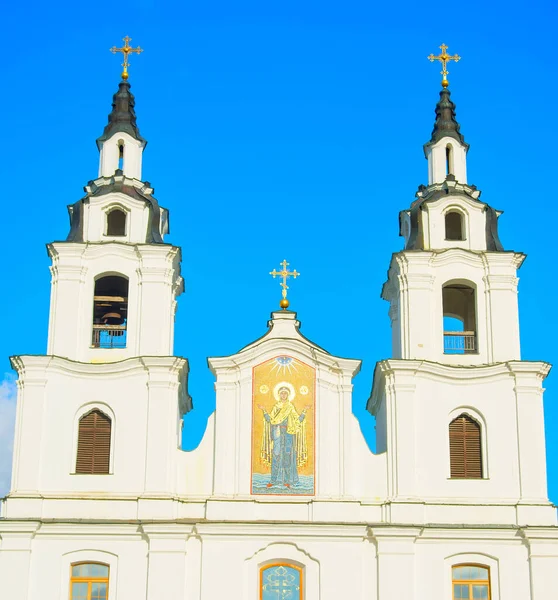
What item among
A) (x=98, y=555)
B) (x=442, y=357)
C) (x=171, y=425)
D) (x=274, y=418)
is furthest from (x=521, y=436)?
(x=98, y=555)

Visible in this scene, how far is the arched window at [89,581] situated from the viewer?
3136 centimetres

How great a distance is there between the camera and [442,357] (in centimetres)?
3406

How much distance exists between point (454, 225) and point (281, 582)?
35.0 feet

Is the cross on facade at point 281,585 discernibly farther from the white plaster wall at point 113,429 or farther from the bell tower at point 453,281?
the bell tower at point 453,281

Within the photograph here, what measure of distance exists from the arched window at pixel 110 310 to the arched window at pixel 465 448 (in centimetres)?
833

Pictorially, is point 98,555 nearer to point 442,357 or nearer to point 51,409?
point 51,409

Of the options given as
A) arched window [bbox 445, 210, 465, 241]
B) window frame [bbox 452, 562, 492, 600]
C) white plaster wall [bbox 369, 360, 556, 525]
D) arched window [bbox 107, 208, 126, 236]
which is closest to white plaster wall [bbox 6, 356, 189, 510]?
arched window [bbox 107, 208, 126, 236]

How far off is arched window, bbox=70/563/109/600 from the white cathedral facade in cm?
4

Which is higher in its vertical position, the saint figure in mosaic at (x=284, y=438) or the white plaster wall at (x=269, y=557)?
the saint figure in mosaic at (x=284, y=438)

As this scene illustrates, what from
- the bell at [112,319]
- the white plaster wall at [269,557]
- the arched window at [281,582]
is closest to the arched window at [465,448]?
the white plaster wall at [269,557]

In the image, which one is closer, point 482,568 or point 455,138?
point 482,568

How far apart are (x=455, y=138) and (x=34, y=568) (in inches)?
627

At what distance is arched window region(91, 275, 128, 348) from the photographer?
34.5 meters

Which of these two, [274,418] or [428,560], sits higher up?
[274,418]
